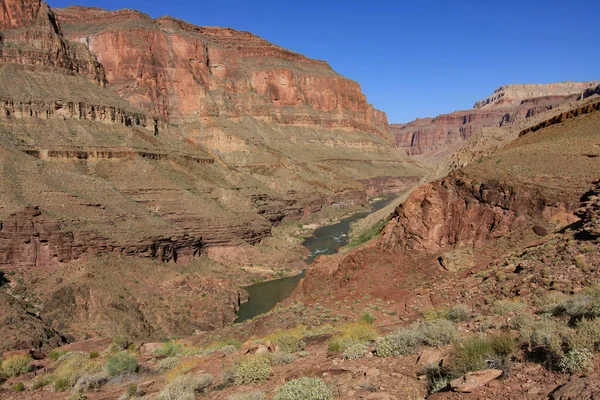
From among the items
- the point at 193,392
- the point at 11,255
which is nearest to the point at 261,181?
the point at 11,255

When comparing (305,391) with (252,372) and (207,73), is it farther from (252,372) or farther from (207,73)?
(207,73)

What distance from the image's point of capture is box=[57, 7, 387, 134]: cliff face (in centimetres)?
10606

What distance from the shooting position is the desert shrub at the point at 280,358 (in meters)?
11.4

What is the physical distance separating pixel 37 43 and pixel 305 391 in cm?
7030

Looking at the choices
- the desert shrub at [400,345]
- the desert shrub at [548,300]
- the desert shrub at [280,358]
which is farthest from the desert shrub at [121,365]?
the desert shrub at [548,300]

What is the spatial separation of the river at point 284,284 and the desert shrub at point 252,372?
79.2 feet

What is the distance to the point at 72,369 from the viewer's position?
14.7 meters

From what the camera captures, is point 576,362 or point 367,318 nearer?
point 576,362

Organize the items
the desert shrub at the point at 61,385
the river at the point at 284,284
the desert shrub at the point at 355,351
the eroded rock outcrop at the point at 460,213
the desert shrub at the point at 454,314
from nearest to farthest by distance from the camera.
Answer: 1. the desert shrub at the point at 355,351
2. the desert shrub at the point at 454,314
3. the desert shrub at the point at 61,385
4. the eroded rock outcrop at the point at 460,213
5. the river at the point at 284,284

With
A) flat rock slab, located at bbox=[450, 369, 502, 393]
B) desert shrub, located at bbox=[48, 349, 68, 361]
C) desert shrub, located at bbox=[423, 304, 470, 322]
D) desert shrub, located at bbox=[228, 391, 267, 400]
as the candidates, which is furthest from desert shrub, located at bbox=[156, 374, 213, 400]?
desert shrub, located at bbox=[48, 349, 68, 361]

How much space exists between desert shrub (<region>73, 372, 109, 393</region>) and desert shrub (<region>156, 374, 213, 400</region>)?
3807mm

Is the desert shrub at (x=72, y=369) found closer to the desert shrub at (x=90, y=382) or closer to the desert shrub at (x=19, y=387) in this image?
the desert shrub at (x=90, y=382)

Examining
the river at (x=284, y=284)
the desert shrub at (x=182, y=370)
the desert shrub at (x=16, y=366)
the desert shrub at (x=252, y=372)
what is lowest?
the river at (x=284, y=284)

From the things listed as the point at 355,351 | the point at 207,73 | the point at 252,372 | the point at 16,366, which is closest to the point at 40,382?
the point at 16,366
